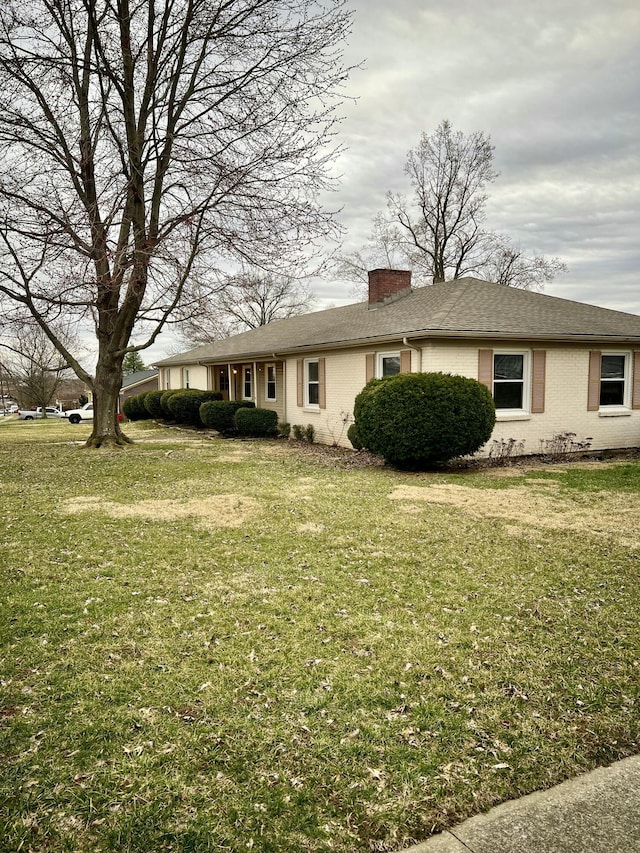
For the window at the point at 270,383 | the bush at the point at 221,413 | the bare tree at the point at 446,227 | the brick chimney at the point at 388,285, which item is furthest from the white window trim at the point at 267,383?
the bare tree at the point at 446,227

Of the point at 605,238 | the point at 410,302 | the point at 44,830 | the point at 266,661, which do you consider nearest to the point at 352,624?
the point at 266,661

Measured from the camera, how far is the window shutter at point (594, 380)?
44.5ft

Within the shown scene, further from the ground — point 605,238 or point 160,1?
point 160,1

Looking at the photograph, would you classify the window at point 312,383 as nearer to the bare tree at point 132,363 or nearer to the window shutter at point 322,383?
the window shutter at point 322,383

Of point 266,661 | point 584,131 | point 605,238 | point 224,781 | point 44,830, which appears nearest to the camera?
point 44,830

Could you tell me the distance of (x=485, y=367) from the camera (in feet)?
39.9

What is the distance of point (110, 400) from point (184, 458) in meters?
3.71

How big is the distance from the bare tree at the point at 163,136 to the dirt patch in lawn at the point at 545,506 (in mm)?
6111

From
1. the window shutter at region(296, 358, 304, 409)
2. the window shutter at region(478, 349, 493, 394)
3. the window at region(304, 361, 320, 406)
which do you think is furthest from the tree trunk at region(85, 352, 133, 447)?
the window shutter at region(478, 349, 493, 394)

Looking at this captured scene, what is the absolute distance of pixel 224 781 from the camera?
7.93ft

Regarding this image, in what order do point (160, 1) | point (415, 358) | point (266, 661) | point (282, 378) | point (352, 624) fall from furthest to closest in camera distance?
point (282, 378) < point (160, 1) < point (415, 358) < point (352, 624) < point (266, 661)

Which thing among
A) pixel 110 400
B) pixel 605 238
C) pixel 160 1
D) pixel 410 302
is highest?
pixel 160 1

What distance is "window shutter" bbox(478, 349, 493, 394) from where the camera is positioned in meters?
12.1

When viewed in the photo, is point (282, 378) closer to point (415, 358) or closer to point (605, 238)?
point (415, 358)
